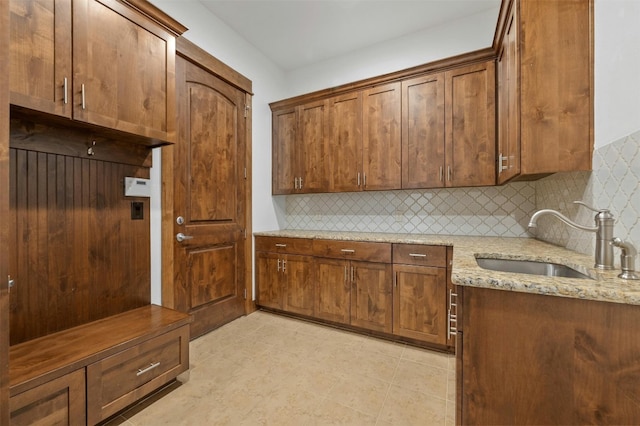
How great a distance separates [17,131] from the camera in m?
1.39

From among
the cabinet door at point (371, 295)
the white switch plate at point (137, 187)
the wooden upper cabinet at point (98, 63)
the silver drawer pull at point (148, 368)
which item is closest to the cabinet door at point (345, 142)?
the cabinet door at point (371, 295)

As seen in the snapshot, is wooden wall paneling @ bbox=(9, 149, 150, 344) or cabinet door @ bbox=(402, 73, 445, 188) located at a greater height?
cabinet door @ bbox=(402, 73, 445, 188)

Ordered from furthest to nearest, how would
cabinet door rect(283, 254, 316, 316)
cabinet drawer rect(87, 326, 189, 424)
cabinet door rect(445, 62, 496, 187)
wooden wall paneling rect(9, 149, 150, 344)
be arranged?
cabinet door rect(283, 254, 316, 316)
cabinet door rect(445, 62, 496, 187)
wooden wall paneling rect(9, 149, 150, 344)
cabinet drawer rect(87, 326, 189, 424)

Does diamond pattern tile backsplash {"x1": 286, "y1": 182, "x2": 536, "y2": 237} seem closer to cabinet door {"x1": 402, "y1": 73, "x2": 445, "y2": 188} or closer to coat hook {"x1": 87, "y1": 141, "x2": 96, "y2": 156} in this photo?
cabinet door {"x1": 402, "y1": 73, "x2": 445, "y2": 188}

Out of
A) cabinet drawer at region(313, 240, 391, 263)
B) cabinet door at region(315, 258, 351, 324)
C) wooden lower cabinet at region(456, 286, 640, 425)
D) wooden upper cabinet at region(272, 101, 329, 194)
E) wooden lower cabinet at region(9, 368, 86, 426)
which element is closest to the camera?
wooden lower cabinet at region(456, 286, 640, 425)

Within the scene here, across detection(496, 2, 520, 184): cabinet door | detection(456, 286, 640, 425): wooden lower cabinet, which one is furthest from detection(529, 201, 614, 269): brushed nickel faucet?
detection(496, 2, 520, 184): cabinet door

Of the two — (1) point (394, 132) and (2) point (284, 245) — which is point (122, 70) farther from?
(1) point (394, 132)

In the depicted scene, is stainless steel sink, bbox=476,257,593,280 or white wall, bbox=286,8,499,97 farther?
white wall, bbox=286,8,499,97

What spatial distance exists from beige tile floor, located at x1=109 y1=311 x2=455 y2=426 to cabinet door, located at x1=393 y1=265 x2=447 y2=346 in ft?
0.51

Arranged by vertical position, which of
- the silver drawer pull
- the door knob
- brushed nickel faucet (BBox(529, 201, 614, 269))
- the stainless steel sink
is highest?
brushed nickel faucet (BBox(529, 201, 614, 269))

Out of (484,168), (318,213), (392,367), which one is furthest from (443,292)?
(318,213)

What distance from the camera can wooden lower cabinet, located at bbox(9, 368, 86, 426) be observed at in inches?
43.7

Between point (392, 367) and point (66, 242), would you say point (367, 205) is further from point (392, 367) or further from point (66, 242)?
point (66, 242)

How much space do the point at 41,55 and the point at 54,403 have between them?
5.18ft
